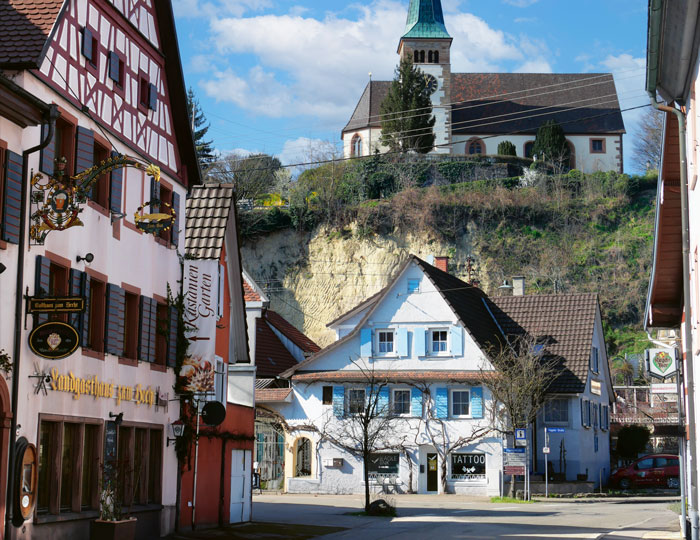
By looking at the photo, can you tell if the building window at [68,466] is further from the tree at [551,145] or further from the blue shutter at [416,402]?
the tree at [551,145]

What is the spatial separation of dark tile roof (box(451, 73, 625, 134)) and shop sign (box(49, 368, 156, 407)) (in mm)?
72770

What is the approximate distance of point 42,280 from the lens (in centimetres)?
1617

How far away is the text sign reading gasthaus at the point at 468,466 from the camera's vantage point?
41.3 metres

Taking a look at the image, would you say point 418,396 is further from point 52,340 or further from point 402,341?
point 52,340

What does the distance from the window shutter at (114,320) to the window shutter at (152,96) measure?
3.98 metres

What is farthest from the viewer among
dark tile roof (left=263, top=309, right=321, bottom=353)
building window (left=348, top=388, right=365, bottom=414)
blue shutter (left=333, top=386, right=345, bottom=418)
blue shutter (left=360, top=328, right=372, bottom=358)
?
dark tile roof (left=263, top=309, right=321, bottom=353)

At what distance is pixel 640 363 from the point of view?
66500 millimetres

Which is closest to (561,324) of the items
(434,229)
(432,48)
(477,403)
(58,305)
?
(477,403)

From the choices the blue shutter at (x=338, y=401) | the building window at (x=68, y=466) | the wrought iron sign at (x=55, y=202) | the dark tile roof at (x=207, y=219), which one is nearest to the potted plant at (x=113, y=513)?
the building window at (x=68, y=466)

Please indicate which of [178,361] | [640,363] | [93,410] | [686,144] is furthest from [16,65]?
[640,363]

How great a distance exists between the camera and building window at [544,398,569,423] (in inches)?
1713

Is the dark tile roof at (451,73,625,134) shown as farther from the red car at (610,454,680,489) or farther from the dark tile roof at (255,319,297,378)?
the red car at (610,454,680,489)

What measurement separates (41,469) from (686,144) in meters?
10.6

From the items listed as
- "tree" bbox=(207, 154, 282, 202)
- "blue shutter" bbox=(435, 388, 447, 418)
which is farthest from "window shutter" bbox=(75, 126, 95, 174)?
"tree" bbox=(207, 154, 282, 202)
